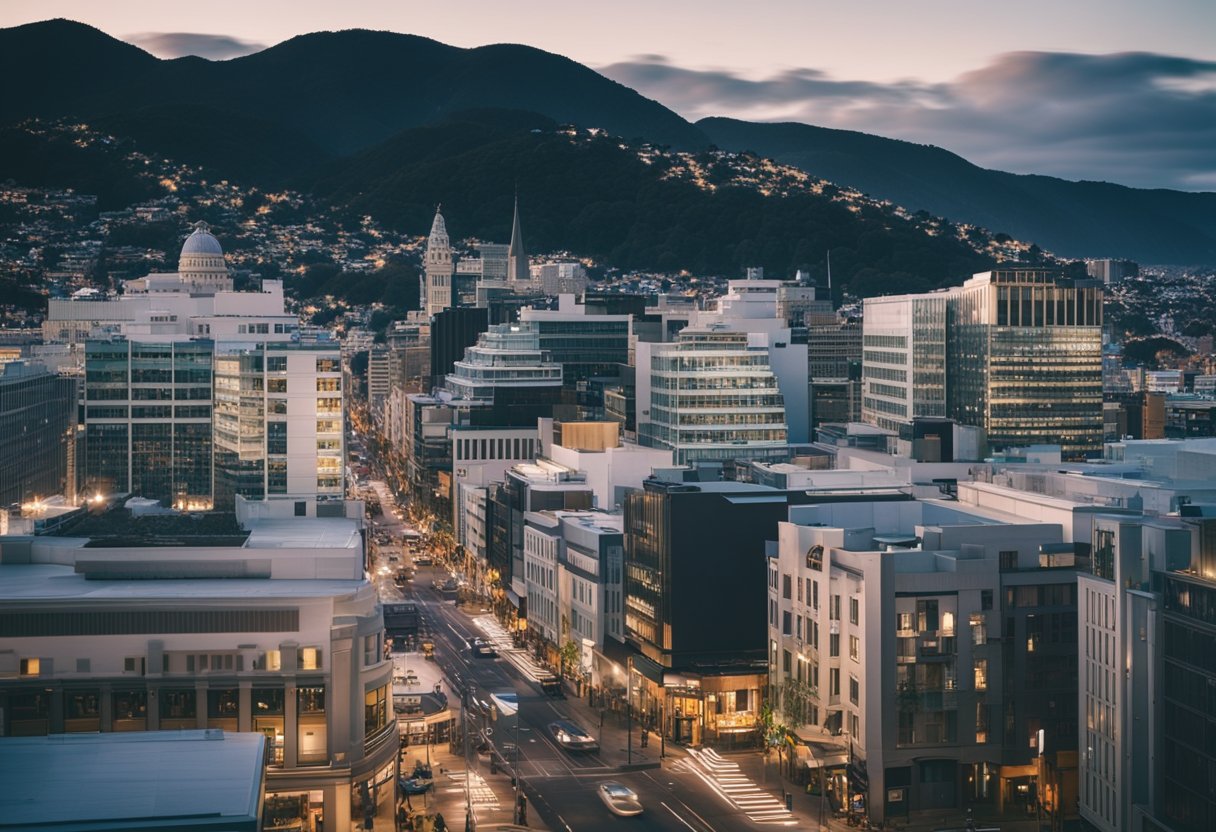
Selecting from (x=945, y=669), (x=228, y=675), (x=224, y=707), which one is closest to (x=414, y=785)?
(x=224, y=707)

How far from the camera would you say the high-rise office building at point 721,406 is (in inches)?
5753

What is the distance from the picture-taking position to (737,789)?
82.7 meters

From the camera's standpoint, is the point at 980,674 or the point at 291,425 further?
the point at 291,425

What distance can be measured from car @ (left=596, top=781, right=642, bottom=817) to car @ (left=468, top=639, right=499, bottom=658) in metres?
39.3

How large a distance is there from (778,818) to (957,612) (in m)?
11.3

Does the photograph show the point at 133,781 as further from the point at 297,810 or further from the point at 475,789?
the point at 475,789

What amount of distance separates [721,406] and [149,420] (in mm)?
44107

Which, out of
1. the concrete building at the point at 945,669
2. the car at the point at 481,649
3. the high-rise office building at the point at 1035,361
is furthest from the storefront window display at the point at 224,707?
the high-rise office building at the point at 1035,361

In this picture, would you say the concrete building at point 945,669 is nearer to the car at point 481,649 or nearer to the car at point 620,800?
the car at point 620,800

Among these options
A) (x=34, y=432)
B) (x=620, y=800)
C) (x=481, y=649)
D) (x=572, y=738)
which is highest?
(x=34, y=432)

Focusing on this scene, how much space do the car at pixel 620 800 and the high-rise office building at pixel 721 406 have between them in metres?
66.1

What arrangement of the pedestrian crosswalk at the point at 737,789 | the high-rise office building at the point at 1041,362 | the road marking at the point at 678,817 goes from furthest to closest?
the high-rise office building at the point at 1041,362 < the pedestrian crosswalk at the point at 737,789 < the road marking at the point at 678,817

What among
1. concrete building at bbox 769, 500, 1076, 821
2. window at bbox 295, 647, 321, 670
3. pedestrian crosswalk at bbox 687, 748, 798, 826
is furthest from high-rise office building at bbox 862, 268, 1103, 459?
window at bbox 295, 647, 321, 670

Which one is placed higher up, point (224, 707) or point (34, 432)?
point (34, 432)
